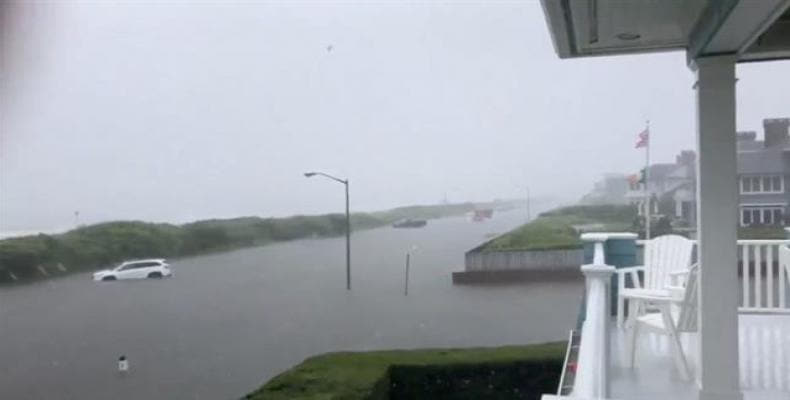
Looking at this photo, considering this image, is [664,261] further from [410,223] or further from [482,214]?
[410,223]

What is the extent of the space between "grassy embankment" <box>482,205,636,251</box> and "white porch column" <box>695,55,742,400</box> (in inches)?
234

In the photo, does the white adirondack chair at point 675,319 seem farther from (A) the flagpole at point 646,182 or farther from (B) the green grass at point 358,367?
(A) the flagpole at point 646,182

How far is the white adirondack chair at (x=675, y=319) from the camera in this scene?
2.72 metres

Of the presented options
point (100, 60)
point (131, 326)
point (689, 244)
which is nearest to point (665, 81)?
point (689, 244)

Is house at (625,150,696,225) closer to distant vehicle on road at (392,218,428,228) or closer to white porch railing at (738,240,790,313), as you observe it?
white porch railing at (738,240,790,313)

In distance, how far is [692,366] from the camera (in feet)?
10.0

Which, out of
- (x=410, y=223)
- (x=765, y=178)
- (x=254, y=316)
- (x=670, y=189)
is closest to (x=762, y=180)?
(x=765, y=178)

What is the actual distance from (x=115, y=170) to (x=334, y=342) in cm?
359

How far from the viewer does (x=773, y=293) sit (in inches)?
177

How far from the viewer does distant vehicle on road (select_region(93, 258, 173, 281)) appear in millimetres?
8453

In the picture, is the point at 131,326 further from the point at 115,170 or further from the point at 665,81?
the point at 665,81

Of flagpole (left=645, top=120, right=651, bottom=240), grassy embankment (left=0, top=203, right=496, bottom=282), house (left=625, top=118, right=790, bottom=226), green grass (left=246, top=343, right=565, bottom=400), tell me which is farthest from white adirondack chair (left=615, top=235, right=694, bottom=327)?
grassy embankment (left=0, top=203, right=496, bottom=282)

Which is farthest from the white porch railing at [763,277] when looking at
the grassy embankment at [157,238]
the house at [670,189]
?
the grassy embankment at [157,238]

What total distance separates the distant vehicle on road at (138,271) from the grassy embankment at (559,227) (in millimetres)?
4057
